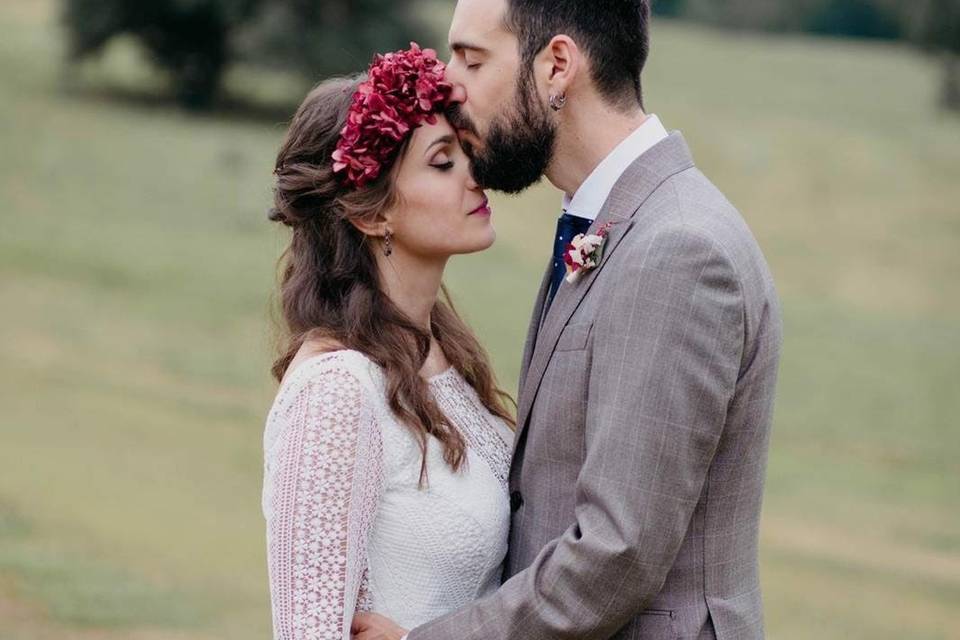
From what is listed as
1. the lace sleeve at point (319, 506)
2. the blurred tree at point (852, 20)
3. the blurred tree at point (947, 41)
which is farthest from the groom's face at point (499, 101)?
the blurred tree at point (852, 20)

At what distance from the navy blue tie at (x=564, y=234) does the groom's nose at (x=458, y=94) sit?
387 millimetres

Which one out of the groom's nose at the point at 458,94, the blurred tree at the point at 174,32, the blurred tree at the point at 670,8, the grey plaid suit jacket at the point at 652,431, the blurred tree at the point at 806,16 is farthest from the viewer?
the blurred tree at the point at 670,8

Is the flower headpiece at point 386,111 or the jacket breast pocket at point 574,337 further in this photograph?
the flower headpiece at point 386,111

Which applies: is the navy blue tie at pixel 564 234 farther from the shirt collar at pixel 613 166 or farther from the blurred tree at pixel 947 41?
the blurred tree at pixel 947 41

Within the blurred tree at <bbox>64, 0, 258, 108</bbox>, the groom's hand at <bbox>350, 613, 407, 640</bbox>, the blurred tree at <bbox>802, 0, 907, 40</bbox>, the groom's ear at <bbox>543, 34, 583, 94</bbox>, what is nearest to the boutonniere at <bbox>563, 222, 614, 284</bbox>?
the groom's ear at <bbox>543, 34, 583, 94</bbox>

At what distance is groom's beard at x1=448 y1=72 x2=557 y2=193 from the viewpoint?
336 centimetres

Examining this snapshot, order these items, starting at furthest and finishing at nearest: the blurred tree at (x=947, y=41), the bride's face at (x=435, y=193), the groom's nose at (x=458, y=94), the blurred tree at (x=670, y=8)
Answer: the blurred tree at (x=670, y=8) → the blurred tree at (x=947, y=41) → the bride's face at (x=435, y=193) → the groom's nose at (x=458, y=94)

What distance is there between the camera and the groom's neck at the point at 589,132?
3.36 metres

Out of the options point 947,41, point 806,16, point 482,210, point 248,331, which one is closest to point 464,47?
point 482,210

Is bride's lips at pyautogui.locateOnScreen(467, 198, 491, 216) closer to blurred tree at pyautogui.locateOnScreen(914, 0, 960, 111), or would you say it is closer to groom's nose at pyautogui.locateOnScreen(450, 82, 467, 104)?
groom's nose at pyautogui.locateOnScreen(450, 82, 467, 104)

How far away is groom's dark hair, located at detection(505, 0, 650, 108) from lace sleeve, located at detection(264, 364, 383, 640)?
94 centimetres

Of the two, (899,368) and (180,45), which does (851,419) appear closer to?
(899,368)

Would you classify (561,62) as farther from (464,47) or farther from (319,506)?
(319,506)

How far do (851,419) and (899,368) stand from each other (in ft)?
8.24
